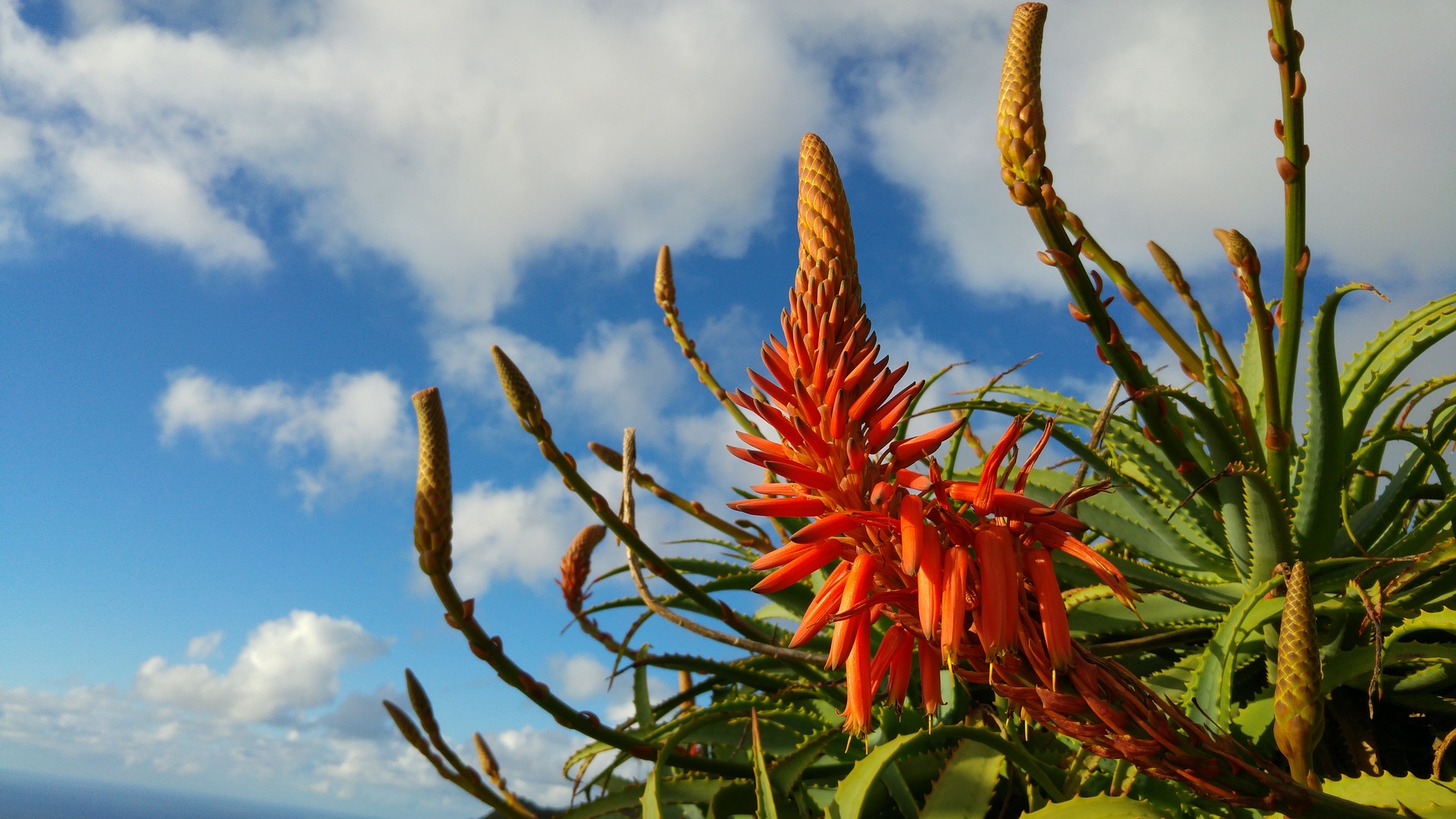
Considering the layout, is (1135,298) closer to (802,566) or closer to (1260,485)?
(1260,485)

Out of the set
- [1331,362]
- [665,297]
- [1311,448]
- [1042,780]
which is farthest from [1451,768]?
[665,297]

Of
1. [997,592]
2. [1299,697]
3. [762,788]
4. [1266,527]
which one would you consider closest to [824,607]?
[997,592]

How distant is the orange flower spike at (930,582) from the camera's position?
0.68 metres

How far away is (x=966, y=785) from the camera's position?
59.3 inches

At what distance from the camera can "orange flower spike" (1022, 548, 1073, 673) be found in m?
0.71

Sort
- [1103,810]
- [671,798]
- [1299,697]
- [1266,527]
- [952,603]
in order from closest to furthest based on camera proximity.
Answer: [952,603]
[1299,697]
[1103,810]
[671,798]
[1266,527]

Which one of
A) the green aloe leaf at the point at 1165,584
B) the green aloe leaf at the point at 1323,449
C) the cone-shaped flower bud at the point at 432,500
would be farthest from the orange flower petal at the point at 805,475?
the green aloe leaf at the point at 1323,449

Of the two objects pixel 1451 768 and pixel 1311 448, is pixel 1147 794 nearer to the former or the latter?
pixel 1451 768

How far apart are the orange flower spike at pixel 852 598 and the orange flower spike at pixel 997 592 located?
0.31ft

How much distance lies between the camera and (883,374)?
30.6 inches

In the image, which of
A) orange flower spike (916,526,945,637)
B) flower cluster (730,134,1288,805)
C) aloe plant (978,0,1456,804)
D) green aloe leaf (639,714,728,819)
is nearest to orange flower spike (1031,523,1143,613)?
flower cluster (730,134,1288,805)

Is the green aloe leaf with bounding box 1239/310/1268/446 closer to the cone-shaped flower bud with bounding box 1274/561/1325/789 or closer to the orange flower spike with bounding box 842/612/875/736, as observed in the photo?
the cone-shaped flower bud with bounding box 1274/561/1325/789

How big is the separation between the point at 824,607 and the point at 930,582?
109 millimetres

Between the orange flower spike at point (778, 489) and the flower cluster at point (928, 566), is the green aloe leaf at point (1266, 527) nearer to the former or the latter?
the flower cluster at point (928, 566)
